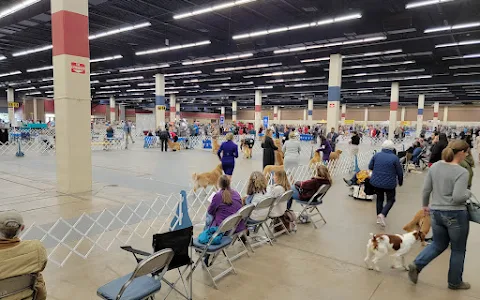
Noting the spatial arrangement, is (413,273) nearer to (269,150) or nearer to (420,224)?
(420,224)

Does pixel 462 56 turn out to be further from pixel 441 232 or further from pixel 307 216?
pixel 441 232

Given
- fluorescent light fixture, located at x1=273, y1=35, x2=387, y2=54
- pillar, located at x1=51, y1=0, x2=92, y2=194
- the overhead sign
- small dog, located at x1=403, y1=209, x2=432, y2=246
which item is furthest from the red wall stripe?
fluorescent light fixture, located at x1=273, y1=35, x2=387, y2=54

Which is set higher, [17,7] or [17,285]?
[17,7]

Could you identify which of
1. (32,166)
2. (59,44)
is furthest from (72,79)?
(32,166)

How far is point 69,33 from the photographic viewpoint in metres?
6.67

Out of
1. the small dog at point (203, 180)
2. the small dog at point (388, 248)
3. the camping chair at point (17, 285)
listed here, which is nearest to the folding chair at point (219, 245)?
the camping chair at point (17, 285)

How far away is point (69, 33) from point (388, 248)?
23.2ft

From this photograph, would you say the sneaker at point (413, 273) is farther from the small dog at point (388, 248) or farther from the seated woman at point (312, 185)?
the seated woman at point (312, 185)

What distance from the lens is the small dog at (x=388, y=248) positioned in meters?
3.48

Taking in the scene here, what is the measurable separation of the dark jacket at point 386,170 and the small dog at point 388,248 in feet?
4.54

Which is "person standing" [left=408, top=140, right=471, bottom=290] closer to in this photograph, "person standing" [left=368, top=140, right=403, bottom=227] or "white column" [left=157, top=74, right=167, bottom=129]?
"person standing" [left=368, top=140, right=403, bottom=227]

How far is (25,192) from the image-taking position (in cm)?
681

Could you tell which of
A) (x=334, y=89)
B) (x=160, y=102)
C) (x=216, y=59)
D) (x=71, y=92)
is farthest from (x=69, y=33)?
(x=160, y=102)

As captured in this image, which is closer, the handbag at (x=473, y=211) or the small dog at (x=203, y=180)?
the handbag at (x=473, y=211)
